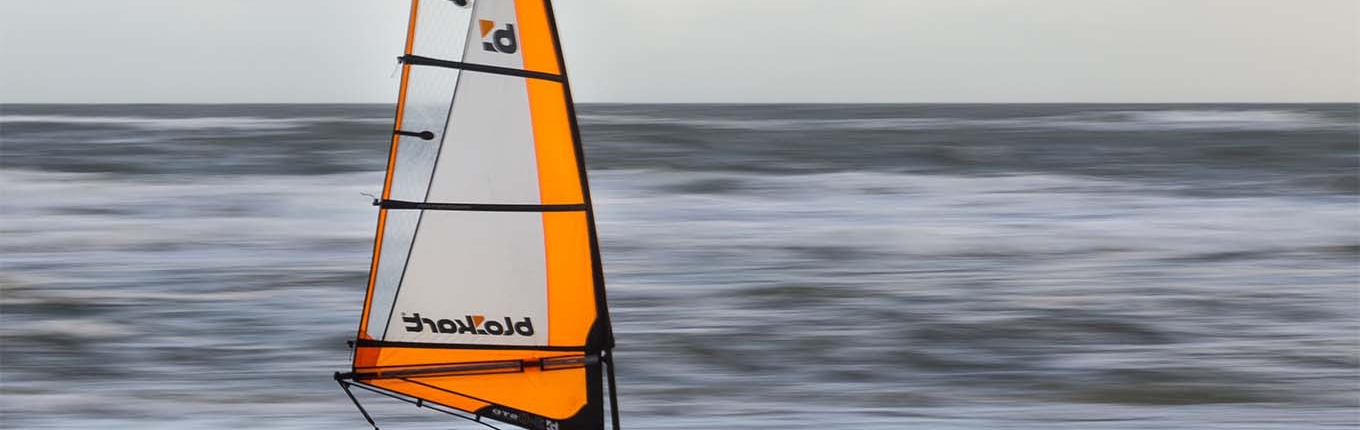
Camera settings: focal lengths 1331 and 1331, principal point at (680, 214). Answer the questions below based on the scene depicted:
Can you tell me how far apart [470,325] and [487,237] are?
30 centimetres

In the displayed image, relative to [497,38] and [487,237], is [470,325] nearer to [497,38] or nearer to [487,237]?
[487,237]

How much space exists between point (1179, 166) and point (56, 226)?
21.3m

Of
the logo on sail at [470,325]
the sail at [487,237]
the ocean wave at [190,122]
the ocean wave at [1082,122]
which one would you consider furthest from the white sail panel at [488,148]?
the ocean wave at [1082,122]

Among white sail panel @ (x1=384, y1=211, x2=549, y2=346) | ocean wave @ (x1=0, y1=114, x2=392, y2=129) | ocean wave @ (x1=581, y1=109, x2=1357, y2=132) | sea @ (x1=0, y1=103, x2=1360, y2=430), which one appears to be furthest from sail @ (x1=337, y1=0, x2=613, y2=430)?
ocean wave @ (x1=581, y1=109, x2=1357, y2=132)

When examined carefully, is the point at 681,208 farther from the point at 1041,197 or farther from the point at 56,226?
the point at 56,226

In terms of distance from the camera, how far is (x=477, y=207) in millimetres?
4191

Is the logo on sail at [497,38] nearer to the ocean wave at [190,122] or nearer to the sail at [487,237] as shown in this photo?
the sail at [487,237]

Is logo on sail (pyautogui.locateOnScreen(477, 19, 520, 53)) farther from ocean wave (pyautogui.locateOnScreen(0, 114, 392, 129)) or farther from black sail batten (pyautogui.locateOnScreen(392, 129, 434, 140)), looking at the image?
ocean wave (pyautogui.locateOnScreen(0, 114, 392, 129))

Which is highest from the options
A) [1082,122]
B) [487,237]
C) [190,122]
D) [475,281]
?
[1082,122]

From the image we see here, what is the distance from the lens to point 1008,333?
1127 centimetres

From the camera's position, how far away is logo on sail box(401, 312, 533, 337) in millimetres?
4297

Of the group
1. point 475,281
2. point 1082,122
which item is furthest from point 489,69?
point 1082,122

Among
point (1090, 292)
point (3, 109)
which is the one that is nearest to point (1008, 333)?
point (1090, 292)

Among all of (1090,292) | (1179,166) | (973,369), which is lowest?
(973,369)
